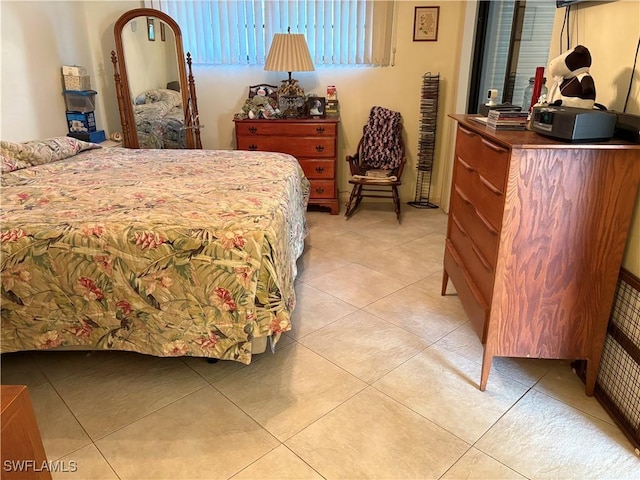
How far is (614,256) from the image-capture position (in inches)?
66.2

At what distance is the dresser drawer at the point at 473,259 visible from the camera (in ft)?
5.98

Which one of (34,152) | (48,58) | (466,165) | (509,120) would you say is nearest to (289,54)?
(48,58)

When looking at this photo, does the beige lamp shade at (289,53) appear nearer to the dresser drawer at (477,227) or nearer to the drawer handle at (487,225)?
the dresser drawer at (477,227)

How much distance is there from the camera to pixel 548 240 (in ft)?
5.50

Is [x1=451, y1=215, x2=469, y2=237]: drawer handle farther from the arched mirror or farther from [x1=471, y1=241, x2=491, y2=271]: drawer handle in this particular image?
the arched mirror

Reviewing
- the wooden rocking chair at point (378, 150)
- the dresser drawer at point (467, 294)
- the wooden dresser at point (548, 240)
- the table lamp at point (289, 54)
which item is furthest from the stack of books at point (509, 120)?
the table lamp at point (289, 54)

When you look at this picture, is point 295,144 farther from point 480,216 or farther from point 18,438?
point 18,438

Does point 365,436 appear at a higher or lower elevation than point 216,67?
lower

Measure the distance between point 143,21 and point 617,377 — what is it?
13.3 ft

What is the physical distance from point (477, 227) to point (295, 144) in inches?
93.4

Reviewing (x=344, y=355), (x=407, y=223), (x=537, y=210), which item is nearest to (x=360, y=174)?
(x=407, y=223)

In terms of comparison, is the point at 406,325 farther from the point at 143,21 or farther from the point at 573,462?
the point at 143,21

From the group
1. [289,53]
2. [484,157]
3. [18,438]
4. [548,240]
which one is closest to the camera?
[18,438]

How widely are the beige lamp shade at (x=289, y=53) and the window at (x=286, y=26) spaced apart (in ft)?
1.10
